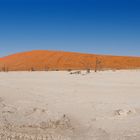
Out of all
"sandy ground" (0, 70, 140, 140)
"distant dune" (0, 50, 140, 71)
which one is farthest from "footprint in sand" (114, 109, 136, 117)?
"distant dune" (0, 50, 140, 71)

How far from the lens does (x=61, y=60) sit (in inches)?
2773

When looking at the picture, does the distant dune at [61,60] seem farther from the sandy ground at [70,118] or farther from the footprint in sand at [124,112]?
the footprint in sand at [124,112]

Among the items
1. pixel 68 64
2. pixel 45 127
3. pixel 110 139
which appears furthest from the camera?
pixel 68 64

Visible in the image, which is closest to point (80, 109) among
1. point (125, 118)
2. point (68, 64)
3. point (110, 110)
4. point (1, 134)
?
point (110, 110)

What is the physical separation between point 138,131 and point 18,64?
217 feet

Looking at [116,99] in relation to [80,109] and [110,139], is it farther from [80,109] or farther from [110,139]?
[110,139]

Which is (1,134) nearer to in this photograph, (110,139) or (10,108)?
(110,139)

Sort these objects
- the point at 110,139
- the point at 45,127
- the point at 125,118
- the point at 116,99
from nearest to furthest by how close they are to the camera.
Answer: the point at 110,139 → the point at 45,127 → the point at 125,118 → the point at 116,99

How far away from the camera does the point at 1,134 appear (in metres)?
6.32

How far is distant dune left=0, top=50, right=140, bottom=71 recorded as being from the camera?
65.6 m

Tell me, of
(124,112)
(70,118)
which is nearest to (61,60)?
(124,112)

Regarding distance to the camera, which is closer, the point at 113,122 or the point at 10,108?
the point at 113,122

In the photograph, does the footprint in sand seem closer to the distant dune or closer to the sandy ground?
the sandy ground

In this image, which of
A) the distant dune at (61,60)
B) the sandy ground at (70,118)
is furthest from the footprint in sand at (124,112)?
the distant dune at (61,60)
